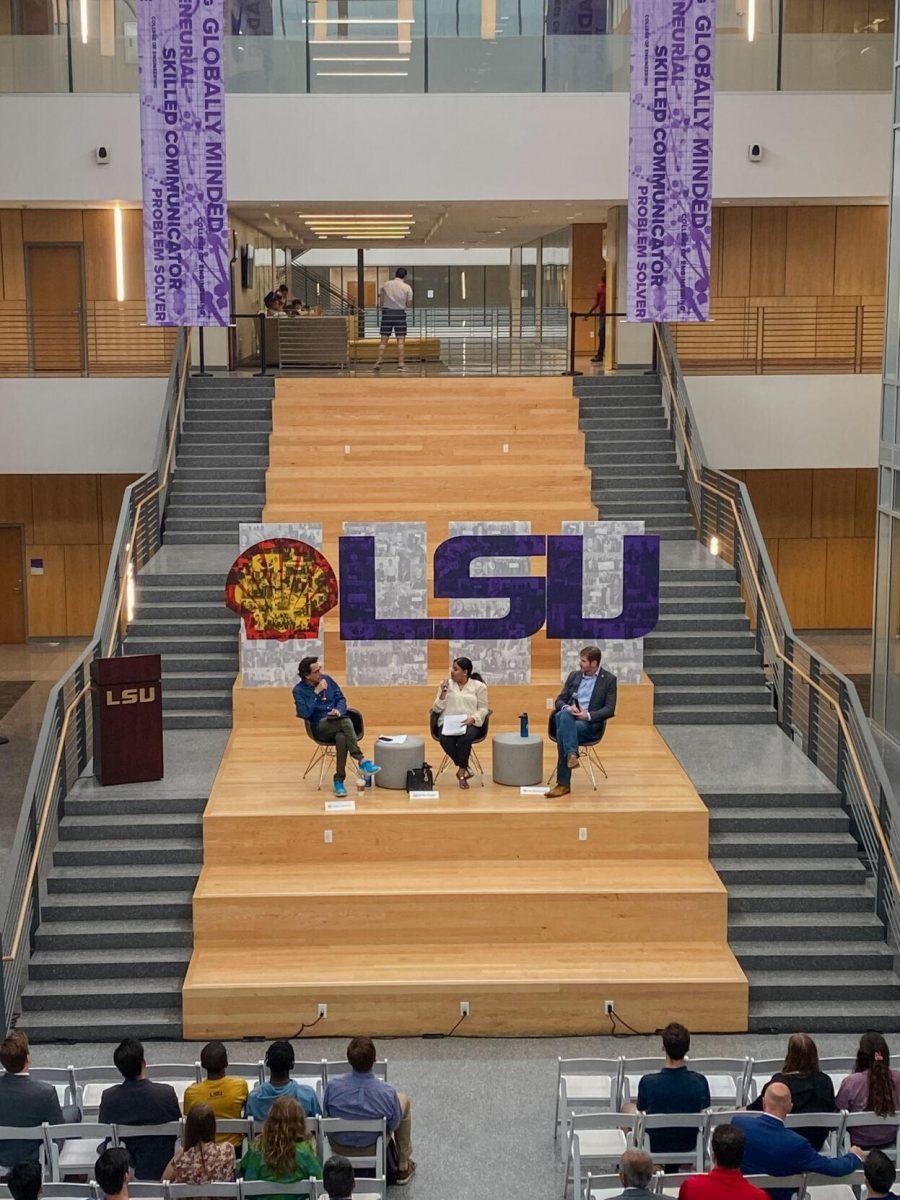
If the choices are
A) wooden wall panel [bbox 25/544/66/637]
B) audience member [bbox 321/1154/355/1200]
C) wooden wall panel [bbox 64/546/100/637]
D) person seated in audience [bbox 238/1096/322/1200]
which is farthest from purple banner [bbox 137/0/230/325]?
audience member [bbox 321/1154/355/1200]

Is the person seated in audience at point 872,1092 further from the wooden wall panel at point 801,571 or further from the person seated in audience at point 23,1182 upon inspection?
the wooden wall panel at point 801,571

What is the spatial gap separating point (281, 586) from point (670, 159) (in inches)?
280

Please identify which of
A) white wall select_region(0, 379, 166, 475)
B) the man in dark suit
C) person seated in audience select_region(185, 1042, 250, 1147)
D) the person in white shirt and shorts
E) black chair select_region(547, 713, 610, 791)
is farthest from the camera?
the person in white shirt and shorts

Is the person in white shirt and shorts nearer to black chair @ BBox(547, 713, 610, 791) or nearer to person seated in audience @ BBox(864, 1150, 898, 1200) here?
black chair @ BBox(547, 713, 610, 791)

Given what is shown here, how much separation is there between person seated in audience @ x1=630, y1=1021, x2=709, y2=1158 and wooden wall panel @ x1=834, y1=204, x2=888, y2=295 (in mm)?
17956

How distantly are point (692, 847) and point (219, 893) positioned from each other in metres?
3.72

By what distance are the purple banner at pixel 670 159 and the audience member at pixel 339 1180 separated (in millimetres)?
12733

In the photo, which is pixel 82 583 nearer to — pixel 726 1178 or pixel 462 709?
pixel 462 709

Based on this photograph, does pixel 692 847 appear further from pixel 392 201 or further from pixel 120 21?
pixel 120 21

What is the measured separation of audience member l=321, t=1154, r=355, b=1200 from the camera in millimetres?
6953

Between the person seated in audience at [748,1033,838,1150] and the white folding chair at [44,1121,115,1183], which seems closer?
the white folding chair at [44,1121,115,1183]

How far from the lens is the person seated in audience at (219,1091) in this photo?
8.39 meters

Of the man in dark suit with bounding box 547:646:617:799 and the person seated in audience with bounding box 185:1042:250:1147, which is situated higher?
the man in dark suit with bounding box 547:646:617:799

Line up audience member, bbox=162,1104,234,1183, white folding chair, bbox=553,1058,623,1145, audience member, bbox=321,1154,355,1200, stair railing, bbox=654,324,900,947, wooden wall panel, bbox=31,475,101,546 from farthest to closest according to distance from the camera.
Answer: wooden wall panel, bbox=31,475,101,546, stair railing, bbox=654,324,900,947, white folding chair, bbox=553,1058,623,1145, audience member, bbox=162,1104,234,1183, audience member, bbox=321,1154,355,1200
